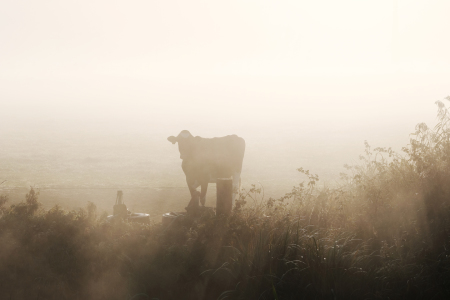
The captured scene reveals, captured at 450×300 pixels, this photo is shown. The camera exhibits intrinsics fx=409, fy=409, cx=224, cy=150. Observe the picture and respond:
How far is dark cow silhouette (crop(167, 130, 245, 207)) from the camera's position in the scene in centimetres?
988

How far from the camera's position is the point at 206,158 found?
Answer: 1009cm

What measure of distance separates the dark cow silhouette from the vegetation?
2.69 m

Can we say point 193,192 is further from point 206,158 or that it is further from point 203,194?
point 206,158

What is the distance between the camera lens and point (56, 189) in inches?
586

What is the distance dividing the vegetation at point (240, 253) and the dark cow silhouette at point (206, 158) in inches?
106

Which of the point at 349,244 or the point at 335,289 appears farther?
the point at 349,244

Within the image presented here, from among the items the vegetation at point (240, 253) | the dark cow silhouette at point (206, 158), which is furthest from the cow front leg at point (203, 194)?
the vegetation at point (240, 253)

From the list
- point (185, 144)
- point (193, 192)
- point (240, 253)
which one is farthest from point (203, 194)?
point (240, 253)

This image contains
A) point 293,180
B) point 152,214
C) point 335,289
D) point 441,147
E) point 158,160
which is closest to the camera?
point 335,289

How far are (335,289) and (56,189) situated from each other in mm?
12196

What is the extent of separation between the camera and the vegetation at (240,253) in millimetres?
5516

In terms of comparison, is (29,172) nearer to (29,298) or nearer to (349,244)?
(29,298)

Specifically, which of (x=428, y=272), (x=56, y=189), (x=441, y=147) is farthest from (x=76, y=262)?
(x=56, y=189)

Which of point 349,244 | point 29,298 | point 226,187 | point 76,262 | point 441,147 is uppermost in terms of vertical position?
point 441,147
